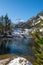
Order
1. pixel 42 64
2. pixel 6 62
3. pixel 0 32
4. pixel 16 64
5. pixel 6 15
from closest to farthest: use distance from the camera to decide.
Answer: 1. pixel 42 64
2. pixel 16 64
3. pixel 6 62
4. pixel 0 32
5. pixel 6 15

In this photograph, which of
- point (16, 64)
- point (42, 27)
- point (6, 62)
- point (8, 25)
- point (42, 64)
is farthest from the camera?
point (8, 25)

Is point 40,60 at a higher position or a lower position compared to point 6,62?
higher

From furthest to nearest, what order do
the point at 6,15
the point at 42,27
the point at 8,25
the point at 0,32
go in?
the point at 6,15 < the point at 8,25 < the point at 0,32 < the point at 42,27

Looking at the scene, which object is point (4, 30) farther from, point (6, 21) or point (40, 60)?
point (40, 60)

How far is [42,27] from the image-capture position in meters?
8.64

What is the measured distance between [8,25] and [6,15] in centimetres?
1993

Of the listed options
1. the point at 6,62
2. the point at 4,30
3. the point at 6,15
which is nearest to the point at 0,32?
the point at 4,30

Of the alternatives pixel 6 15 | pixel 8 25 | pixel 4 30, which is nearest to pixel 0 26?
pixel 4 30

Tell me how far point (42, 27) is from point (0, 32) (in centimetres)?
11709

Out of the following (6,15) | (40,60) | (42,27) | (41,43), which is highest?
(6,15)

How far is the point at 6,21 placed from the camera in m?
150

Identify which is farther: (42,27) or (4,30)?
(4,30)

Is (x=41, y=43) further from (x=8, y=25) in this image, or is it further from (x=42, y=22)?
(x=8, y=25)

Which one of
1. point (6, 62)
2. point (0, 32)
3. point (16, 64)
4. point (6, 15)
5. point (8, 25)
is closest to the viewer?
point (16, 64)
